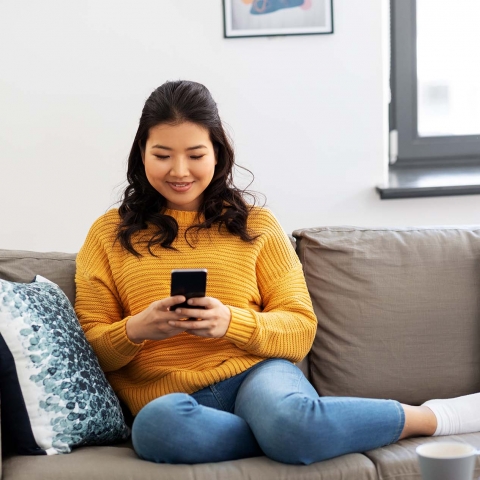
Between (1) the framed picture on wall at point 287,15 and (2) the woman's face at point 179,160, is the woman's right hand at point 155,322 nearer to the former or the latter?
(2) the woman's face at point 179,160

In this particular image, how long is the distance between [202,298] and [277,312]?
23 cm

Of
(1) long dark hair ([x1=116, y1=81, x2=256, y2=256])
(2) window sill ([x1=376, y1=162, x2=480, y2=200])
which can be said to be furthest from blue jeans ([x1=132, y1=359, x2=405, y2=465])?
(2) window sill ([x1=376, y1=162, x2=480, y2=200])

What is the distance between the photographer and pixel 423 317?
188cm

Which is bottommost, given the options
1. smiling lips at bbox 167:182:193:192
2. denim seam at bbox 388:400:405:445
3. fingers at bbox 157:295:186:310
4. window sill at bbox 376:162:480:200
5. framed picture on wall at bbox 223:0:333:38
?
denim seam at bbox 388:400:405:445

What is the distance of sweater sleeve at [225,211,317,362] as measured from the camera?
1.68 metres

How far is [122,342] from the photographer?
169 centimetres

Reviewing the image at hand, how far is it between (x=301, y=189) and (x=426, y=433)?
4.33ft

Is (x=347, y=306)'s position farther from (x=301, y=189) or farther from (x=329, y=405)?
(x=301, y=189)

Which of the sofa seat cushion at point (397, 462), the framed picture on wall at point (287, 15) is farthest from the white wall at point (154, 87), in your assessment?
the sofa seat cushion at point (397, 462)

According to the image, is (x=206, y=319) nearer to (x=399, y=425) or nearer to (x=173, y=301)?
(x=173, y=301)

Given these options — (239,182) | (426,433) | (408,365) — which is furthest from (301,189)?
(426,433)

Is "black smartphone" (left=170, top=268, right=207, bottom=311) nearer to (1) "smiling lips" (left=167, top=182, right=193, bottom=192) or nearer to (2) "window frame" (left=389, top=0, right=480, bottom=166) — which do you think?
(1) "smiling lips" (left=167, top=182, right=193, bottom=192)

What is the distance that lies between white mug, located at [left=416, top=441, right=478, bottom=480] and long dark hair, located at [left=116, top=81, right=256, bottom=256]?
927mm

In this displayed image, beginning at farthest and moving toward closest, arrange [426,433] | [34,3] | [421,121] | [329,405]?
[421,121], [34,3], [426,433], [329,405]
